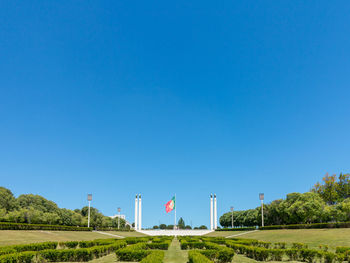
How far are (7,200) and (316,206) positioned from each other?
6893cm

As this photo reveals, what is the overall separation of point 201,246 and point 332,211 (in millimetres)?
41600

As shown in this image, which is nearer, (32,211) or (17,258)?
(17,258)

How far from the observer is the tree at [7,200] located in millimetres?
65262

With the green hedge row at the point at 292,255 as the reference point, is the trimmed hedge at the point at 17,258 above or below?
above

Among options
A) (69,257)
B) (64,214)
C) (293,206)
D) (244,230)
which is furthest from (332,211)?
(64,214)

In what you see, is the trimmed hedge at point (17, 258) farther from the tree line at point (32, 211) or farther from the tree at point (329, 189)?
the tree at point (329, 189)

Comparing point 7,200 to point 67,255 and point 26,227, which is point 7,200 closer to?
point 26,227

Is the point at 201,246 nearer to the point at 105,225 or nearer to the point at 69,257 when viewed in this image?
the point at 69,257

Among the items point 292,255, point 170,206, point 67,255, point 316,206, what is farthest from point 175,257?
point 170,206

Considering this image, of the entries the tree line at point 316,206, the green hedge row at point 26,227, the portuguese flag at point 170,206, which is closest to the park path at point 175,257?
the green hedge row at point 26,227

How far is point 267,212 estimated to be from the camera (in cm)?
8012

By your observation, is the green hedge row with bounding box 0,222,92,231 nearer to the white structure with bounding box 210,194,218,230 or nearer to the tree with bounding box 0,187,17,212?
the tree with bounding box 0,187,17,212

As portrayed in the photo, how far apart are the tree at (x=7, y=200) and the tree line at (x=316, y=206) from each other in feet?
208

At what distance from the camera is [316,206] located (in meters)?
60.4
